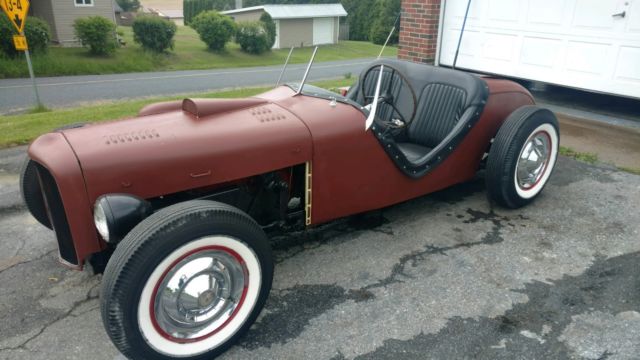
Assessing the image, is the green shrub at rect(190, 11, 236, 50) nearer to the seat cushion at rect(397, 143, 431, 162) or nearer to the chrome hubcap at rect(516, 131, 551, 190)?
the seat cushion at rect(397, 143, 431, 162)

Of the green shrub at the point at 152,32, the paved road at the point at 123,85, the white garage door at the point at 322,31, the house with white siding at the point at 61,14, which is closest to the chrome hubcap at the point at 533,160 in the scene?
the paved road at the point at 123,85

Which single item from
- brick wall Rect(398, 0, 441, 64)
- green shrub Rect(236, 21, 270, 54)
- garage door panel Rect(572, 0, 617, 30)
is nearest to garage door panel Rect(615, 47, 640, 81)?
garage door panel Rect(572, 0, 617, 30)

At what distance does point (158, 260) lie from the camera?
201 cm

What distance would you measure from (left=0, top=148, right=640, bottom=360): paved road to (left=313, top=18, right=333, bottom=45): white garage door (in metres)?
33.2

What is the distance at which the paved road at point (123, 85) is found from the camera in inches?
511

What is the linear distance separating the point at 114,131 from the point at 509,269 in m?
2.55

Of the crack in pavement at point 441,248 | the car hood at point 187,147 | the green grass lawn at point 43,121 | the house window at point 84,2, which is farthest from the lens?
the house window at point 84,2

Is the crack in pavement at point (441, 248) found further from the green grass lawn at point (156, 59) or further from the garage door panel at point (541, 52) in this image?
the green grass lawn at point (156, 59)

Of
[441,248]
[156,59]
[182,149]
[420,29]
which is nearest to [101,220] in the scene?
[182,149]

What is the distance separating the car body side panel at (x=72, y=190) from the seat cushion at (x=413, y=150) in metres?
2.28

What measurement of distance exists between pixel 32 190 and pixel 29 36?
1899cm

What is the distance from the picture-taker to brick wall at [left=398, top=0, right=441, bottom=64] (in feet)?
25.9

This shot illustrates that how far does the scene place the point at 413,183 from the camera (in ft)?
11.1

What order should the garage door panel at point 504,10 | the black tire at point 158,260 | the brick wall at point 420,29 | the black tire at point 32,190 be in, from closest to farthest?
the black tire at point 158,260
the black tire at point 32,190
the garage door panel at point 504,10
the brick wall at point 420,29
